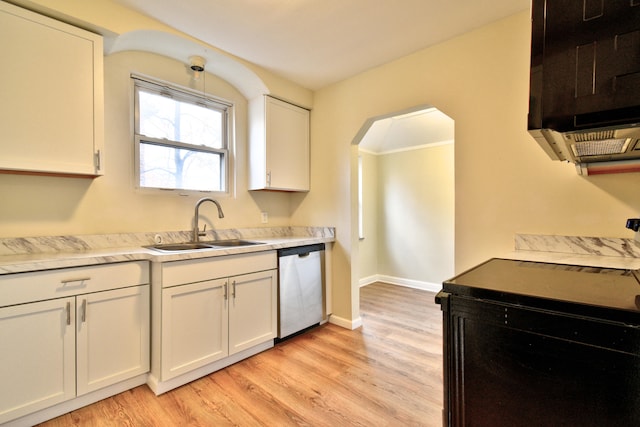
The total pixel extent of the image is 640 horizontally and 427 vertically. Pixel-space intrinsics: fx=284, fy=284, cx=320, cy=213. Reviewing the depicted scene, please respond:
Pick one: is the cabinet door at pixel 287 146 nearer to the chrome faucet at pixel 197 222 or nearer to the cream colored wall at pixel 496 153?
the chrome faucet at pixel 197 222

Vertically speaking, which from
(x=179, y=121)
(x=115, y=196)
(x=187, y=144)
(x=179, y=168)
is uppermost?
(x=179, y=121)

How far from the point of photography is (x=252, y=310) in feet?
7.58

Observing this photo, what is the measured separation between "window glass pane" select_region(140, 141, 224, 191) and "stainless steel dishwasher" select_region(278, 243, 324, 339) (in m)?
1.04

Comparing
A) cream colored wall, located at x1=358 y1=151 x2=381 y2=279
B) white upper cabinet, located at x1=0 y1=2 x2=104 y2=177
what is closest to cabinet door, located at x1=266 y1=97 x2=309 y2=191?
white upper cabinet, located at x1=0 y1=2 x2=104 y2=177

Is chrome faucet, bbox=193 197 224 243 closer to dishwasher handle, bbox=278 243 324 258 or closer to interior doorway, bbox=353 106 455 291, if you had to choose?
dishwasher handle, bbox=278 243 324 258

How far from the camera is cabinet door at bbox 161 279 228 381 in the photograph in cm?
184

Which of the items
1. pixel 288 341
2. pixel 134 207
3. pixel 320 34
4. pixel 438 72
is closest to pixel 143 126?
pixel 134 207

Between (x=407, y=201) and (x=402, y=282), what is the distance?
1281 mm

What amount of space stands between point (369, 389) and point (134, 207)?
2.23 meters

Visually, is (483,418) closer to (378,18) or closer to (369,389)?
(369,389)

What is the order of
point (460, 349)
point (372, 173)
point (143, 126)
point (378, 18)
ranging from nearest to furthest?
1. point (460, 349)
2. point (378, 18)
3. point (143, 126)
4. point (372, 173)

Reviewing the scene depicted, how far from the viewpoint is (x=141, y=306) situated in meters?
1.87

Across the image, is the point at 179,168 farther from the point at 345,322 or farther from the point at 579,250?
the point at 579,250

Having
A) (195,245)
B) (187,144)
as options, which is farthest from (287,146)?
(195,245)
